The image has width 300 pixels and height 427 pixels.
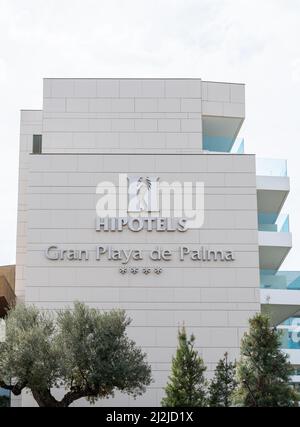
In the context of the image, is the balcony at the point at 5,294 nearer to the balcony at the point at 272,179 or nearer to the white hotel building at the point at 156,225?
the white hotel building at the point at 156,225

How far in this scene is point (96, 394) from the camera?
30.5m

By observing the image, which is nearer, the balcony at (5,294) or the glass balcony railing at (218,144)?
the balcony at (5,294)

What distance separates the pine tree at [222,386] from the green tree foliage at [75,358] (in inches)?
103

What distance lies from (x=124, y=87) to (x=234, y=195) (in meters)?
8.05

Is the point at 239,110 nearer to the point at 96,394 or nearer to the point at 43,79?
the point at 43,79

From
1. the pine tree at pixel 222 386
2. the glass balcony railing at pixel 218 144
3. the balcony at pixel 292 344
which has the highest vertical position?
the glass balcony railing at pixel 218 144

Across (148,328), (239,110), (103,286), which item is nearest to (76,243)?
Answer: (103,286)

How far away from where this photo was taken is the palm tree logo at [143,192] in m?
36.8

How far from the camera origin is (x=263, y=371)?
29156 mm

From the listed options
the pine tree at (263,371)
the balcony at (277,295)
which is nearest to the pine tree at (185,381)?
the pine tree at (263,371)

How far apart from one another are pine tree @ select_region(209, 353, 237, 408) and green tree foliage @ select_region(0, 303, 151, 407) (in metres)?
2.62

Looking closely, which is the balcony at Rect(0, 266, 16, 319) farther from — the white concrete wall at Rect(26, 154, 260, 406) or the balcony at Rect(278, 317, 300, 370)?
the balcony at Rect(278, 317, 300, 370)

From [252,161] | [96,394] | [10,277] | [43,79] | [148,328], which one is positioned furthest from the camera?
[10,277]

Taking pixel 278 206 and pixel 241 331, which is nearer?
pixel 241 331
